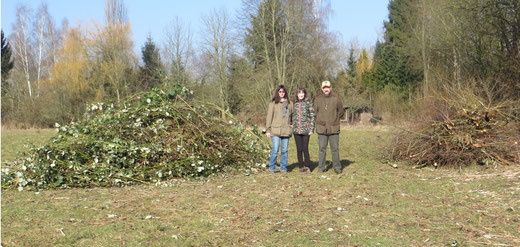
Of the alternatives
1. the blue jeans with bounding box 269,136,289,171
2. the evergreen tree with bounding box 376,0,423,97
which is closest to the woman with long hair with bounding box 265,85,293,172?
the blue jeans with bounding box 269,136,289,171

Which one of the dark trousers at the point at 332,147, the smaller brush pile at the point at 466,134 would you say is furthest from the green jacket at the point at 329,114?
the smaller brush pile at the point at 466,134

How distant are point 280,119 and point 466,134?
4016 mm

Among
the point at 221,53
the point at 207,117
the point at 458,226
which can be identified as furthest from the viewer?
the point at 221,53

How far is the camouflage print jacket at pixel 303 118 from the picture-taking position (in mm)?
9438

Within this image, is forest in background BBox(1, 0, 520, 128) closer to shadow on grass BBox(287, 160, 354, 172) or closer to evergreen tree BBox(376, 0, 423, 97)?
evergreen tree BBox(376, 0, 423, 97)

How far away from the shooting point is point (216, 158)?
9320mm

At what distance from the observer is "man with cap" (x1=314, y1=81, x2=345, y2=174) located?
9273 mm

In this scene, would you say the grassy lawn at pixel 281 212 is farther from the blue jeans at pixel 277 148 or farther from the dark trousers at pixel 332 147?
the blue jeans at pixel 277 148

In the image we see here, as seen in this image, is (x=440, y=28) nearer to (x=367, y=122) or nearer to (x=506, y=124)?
(x=367, y=122)

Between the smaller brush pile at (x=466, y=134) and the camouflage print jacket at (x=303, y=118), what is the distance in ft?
8.89

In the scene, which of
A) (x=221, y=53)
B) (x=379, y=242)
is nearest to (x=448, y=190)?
(x=379, y=242)

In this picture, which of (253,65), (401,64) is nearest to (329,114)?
(253,65)

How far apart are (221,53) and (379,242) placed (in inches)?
1109

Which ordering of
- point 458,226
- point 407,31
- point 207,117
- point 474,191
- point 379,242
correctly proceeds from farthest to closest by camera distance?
point 407,31, point 207,117, point 474,191, point 458,226, point 379,242
